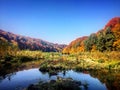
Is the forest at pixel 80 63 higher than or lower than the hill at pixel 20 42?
lower

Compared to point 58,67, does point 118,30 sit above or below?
above

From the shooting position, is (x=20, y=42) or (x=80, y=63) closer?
(x=80, y=63)

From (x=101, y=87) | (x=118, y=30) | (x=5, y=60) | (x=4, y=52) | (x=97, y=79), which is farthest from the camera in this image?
(x=118, y=30)

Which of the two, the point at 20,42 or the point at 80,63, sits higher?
the point at 20,42

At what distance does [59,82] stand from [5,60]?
13720mm

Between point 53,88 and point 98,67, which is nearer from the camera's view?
point 53,88

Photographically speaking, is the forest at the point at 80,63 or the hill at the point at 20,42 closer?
the forest at the point at 80,63

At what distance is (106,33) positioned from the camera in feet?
118

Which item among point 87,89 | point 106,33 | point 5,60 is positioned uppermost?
point 106,33

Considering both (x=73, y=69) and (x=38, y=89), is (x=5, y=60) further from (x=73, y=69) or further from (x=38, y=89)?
(x=38, y=89)

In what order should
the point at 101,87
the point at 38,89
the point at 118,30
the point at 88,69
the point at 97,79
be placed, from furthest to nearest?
the point at 118,30 < the point at 88,69 < the point at 97,79 < the point at 101,87 < the point at 38,89

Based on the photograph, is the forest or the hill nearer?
the forest

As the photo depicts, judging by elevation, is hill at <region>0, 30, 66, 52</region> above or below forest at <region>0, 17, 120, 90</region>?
above

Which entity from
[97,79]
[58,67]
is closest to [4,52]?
[58,67]
